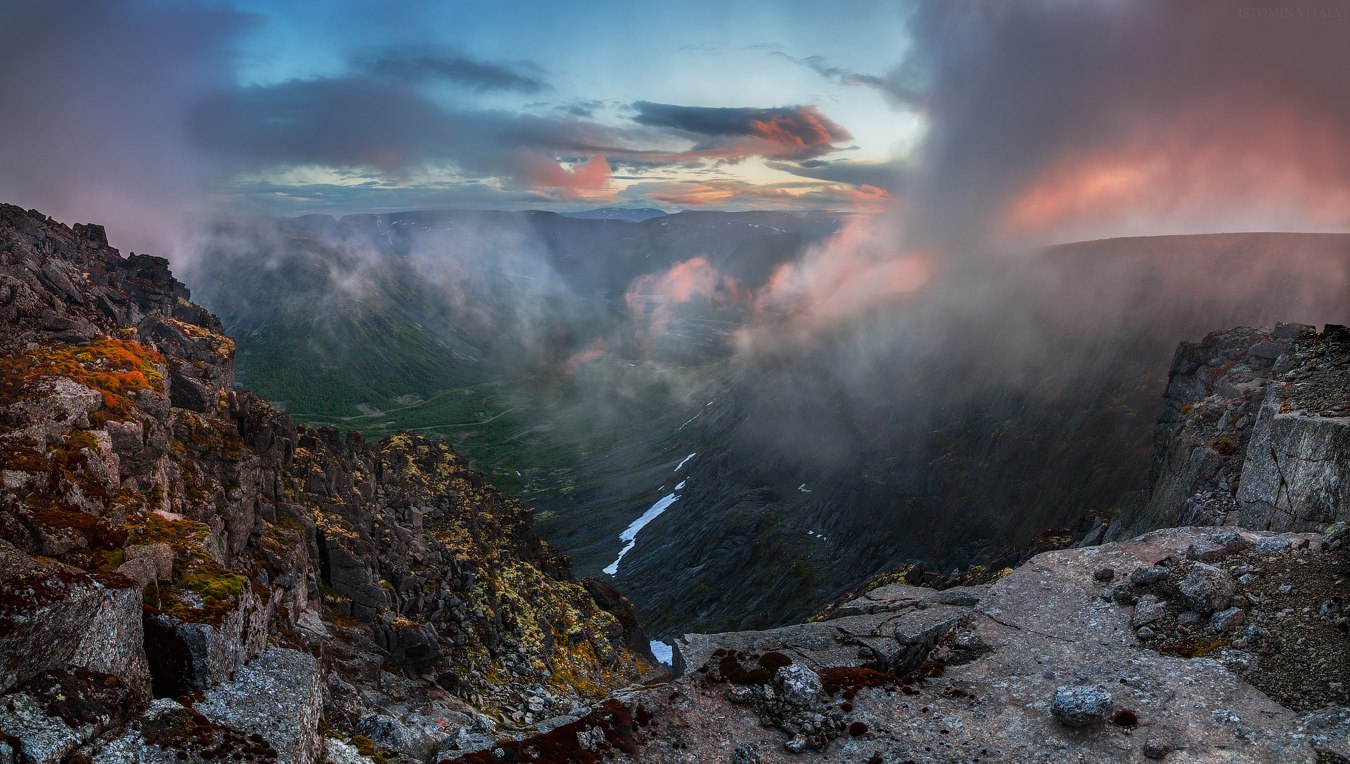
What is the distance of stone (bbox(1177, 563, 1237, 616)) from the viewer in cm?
4097

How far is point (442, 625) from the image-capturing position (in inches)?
2972

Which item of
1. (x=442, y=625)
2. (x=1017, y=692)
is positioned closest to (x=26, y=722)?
(x=1017, y=692)

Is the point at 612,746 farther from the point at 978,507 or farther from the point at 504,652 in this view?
the point at 978,507

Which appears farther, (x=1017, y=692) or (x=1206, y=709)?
(x=1017, y=692)

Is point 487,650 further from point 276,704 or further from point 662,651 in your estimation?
point 662,651

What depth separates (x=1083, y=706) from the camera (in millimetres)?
34938

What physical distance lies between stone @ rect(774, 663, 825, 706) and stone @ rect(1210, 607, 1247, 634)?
73.7 ft

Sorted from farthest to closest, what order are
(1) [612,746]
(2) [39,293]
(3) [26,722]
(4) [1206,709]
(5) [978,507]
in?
(5) [978,507] < (2) [39,293] < (1) [612,746] < (4) [1206,709] < (3) [26,722]

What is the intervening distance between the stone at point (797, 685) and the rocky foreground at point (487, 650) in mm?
243

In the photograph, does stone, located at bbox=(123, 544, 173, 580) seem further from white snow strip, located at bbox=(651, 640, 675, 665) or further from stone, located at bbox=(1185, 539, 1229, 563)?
white snow strip, located at bbox=(651, 640, 675, 665)

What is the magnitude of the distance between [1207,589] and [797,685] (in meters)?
24.8

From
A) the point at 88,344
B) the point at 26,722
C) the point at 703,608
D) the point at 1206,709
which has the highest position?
the point at 88,344

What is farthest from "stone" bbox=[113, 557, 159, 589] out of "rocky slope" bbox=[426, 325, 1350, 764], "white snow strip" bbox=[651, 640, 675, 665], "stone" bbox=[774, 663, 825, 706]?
"white snow strip" bbox=[651, 640, 675, 665]

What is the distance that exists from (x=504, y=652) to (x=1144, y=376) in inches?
5684
